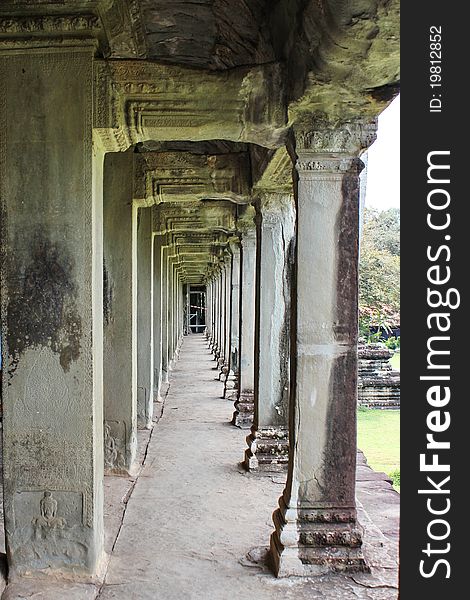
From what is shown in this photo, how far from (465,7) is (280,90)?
7.92 feet

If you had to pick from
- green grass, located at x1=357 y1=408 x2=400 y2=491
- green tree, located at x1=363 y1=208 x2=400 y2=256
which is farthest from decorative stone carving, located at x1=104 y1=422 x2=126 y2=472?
green tree, located at x1=363 y1=208 x2=400 y2=256

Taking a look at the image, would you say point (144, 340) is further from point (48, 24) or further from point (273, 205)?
point (48, 24)

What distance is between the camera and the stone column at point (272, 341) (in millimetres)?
7730

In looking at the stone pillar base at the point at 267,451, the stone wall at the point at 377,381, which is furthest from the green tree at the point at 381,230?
the stone pillar base at the point at 267,451

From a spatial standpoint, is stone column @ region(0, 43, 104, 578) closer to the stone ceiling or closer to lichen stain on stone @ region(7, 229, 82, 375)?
lichen stain on stone @ region(7, 229, 82, 375)

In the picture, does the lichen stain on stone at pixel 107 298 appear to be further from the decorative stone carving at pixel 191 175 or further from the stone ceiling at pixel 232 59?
the stone ceiling at pixel 232 59

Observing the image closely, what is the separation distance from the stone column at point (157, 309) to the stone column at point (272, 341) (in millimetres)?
4992

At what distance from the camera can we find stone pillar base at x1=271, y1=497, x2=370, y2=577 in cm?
476

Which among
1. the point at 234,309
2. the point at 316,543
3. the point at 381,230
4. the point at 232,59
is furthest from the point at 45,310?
the point at 381,230

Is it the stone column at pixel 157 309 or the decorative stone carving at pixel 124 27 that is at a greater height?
the decorative stone carving at pixel 124 27

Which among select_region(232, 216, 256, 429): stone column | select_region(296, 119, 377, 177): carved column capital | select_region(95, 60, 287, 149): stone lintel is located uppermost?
select_region(95, 60, 287, 149): stone lintel

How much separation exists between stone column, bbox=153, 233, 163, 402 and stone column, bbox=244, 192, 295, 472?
4.99 meters

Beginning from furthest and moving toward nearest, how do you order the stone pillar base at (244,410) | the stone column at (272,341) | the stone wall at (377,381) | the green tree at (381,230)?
the green tree at (381,230) → the stone wall at (377,381) → the stone pillar base at (244,410) → the stone column at (272,341)

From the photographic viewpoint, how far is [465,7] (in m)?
2.46
